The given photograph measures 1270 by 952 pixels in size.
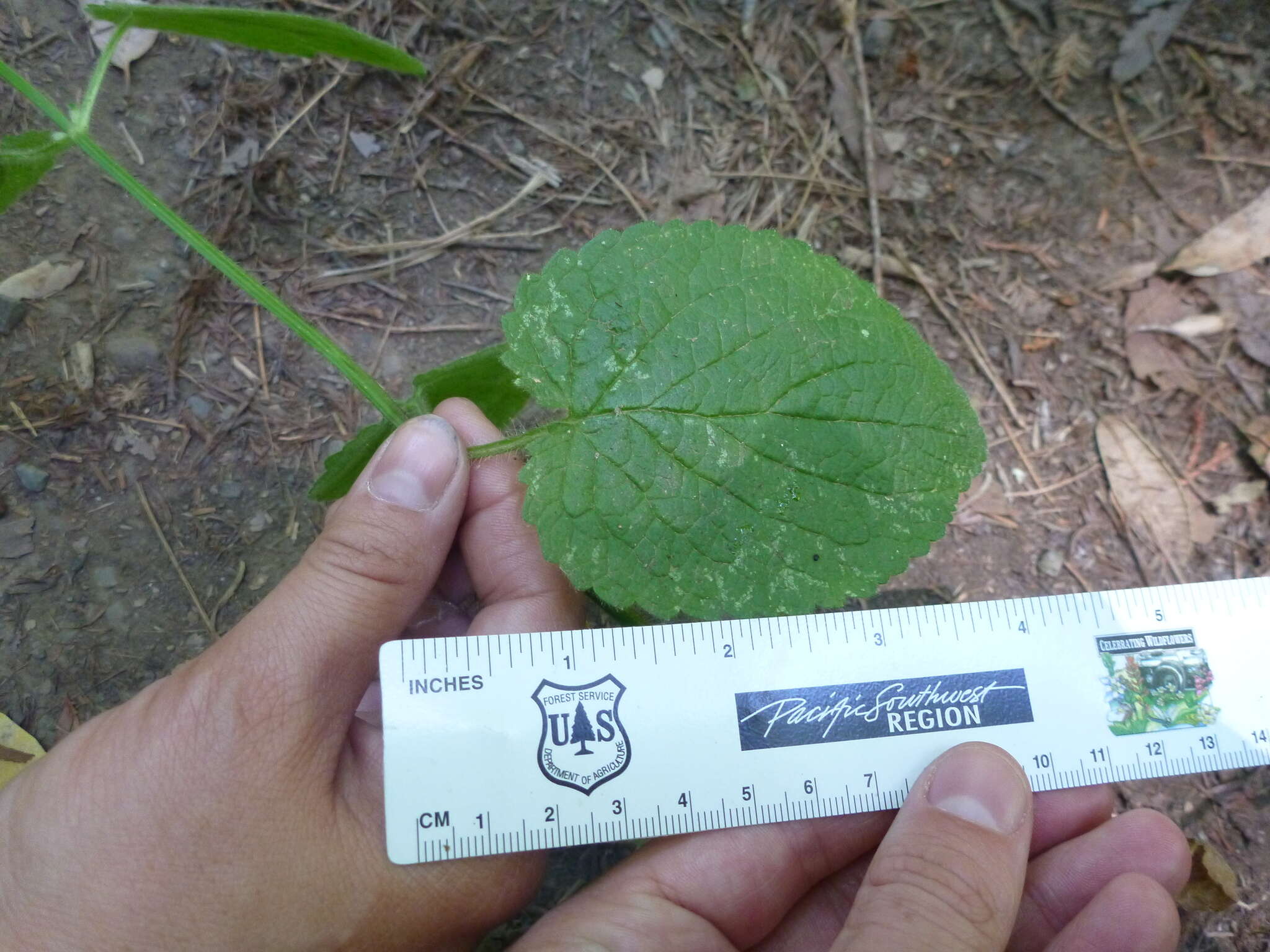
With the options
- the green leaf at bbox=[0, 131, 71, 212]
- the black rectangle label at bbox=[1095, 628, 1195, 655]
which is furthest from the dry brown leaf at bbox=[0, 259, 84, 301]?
the black rectangle label at bbox=[1095, 628, 1195, 655]

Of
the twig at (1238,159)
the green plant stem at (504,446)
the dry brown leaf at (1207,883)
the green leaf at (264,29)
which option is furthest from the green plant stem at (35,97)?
the twig at (1238,159)

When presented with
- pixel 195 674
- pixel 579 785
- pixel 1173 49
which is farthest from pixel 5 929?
pixel 1173 49

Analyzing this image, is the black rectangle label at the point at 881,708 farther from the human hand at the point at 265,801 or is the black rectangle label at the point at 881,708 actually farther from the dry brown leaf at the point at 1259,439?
the dry brown leaf at the point at 1259,439

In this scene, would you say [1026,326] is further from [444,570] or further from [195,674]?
[195,674]

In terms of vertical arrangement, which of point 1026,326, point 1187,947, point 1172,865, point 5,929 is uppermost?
point 5,929


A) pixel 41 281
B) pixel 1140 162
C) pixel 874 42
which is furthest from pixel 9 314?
pixel 1140 162

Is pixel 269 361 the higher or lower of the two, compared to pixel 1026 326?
higher

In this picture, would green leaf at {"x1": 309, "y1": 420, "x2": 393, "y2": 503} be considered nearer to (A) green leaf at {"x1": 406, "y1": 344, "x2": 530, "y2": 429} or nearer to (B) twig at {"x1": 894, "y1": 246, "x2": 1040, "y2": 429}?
(A) green leaf at {"x1": 406, "y1": 344, "x2": 530, "y2": 429}

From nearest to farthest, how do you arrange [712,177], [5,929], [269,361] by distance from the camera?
Result: [5,929] < [269,361] < [712,177]
